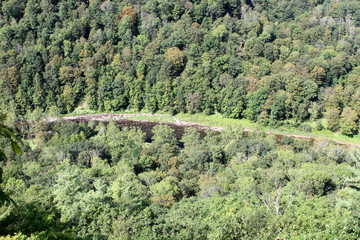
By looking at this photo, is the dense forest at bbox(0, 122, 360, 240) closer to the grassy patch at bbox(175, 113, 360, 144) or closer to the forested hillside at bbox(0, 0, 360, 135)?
the grassy patch at bbox(175, 113, 360, 144)

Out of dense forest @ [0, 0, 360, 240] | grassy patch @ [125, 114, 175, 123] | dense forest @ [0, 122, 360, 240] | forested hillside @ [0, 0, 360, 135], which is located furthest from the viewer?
grassy patch @ [125, 114, 175, 123]

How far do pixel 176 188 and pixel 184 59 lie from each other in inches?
2097

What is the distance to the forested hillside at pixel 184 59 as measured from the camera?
74500 mm

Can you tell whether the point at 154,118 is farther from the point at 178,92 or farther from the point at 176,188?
the point at 176,188

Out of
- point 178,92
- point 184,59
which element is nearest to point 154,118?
point 178,92

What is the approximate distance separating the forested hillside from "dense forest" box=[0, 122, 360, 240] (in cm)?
1710

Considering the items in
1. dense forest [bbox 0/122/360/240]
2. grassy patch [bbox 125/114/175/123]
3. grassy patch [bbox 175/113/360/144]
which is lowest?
grassy patch [bbox 175/113/360/144]

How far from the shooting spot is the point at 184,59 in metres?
85.4

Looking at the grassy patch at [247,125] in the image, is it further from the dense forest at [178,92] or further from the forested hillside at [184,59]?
the forested hillside at [184,59]

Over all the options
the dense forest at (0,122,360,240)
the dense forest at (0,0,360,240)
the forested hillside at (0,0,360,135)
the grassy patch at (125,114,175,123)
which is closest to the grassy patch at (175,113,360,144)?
the dense forest at (0,0,360,240)

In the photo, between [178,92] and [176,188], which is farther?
[178,92]

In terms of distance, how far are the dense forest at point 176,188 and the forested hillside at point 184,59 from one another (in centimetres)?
1710

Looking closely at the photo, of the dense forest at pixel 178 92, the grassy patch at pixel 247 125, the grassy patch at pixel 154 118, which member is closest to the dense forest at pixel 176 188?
the dense forest at pixel 178 92

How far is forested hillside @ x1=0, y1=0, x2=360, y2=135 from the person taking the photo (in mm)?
74500
